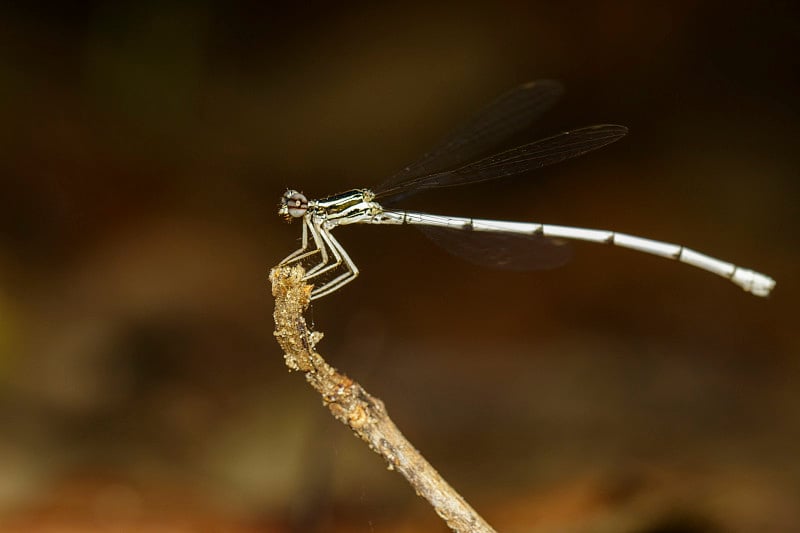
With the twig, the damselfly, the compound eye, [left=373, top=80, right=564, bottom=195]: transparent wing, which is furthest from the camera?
[left=373, top=80, right=564, bottom=195]: transparent wing

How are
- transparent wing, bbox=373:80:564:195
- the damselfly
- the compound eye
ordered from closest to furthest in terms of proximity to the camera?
the compound eye → the damselfly → transparent wing, bbox=373:80:564:195

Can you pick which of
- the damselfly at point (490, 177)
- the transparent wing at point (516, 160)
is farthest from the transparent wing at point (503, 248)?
the transparent wing at point (516, 160)

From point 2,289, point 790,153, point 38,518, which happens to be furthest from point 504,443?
point 2,289

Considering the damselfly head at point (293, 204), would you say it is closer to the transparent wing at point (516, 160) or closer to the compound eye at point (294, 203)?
the compound eye at point (294, 203)

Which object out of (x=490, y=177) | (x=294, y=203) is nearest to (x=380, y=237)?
(x=490, y=177)

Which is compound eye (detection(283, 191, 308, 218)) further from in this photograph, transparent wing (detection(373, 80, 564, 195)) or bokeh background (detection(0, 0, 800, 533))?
bokeh background (detection(0, 0, 800, 533))

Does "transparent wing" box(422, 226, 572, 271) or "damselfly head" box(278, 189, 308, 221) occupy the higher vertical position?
"damselfly head" box(278, 189, 308, 221)

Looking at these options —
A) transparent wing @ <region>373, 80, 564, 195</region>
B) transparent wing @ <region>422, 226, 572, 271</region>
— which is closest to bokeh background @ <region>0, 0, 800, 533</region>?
transparent wing @ <region>422, 226, 572, 271</region>

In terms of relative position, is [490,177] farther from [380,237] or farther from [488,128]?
[380,237]
